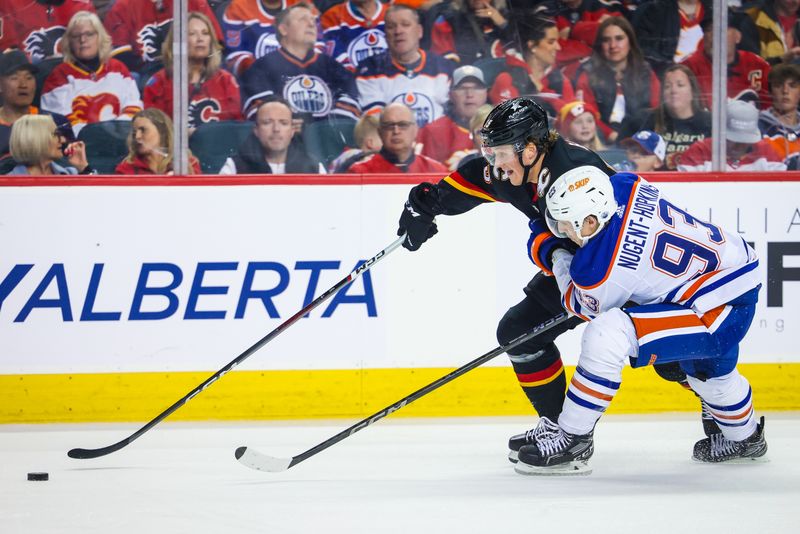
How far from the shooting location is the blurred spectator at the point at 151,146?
4.70m

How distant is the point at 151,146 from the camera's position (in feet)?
15.5

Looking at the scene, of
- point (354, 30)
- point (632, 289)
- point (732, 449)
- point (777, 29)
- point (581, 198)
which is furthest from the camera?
point (777, 29)

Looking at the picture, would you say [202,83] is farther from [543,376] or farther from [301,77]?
[543,376]

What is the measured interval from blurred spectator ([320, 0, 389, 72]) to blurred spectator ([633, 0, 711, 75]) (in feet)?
3.68

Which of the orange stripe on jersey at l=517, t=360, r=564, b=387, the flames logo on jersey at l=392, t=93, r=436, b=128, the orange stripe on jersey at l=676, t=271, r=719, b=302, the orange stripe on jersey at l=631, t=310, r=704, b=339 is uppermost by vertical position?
the flames logo on jersey at l=392, t=93, r=436, b=128

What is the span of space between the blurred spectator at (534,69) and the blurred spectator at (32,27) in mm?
1847

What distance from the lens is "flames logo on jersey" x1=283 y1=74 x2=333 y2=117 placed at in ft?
15.8

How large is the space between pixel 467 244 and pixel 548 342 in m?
1.06

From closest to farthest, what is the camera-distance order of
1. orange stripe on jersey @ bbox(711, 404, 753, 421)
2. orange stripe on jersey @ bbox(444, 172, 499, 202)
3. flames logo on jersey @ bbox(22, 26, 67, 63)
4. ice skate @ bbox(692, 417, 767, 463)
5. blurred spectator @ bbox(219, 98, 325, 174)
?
orange stripe on jersey @ bbox(711, 404, 753, 421), ice skate @ bbox(692, 417, 767, 463), orange stripe on jersey @ bbox(444, 172, 499, 202), flames logo on jersey @ bbox(22, 26, 67, 63), blurred spectator @ bbox(219, 98, 325, 174)

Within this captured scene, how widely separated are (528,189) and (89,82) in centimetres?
209

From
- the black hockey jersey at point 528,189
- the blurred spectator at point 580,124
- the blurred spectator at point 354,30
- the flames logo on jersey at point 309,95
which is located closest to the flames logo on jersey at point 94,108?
the flames logo on jersey at point 309,95

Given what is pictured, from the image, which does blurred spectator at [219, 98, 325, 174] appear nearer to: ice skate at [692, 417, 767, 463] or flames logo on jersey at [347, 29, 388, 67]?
flames logo on jersey at [347, 29, 388, 67]

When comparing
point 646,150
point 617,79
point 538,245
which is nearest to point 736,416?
point 538,245

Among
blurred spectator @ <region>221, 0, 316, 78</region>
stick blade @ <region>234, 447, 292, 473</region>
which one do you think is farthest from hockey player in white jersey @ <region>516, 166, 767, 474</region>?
blurred spectator @ <region>221, 0, 316, 78</region>
